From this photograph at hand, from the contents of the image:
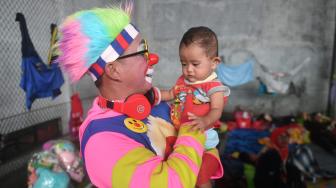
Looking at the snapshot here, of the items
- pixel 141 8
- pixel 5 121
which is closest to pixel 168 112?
pixel 5 121

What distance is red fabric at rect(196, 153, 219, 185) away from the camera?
1311 millimetres

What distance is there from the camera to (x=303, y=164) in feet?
13.4

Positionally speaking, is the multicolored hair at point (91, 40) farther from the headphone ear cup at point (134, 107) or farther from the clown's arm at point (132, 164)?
the clown's arm at point (132, 164)

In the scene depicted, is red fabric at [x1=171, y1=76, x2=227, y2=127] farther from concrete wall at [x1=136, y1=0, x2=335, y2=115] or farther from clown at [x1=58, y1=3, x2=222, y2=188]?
concrete wall at [x1=136, y1=0, x2=335, y2=115]

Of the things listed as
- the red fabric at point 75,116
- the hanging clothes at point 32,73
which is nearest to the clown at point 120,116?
the hanging clothes at point 32,73

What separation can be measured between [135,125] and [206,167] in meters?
0.47

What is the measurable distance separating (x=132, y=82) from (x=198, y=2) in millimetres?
7147

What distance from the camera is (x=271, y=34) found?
7488mm

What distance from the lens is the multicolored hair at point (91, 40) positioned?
1.00 meters

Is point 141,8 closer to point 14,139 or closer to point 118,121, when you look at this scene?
point 14,139

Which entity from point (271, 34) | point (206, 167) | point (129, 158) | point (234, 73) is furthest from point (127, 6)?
point (271, 34)

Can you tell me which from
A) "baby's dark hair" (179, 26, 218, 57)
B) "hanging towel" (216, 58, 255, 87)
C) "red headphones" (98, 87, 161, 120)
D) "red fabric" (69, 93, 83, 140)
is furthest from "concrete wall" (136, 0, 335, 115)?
"red headphones" (98, 87, 161, 120)

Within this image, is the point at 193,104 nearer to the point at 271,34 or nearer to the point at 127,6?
the point at 127,6

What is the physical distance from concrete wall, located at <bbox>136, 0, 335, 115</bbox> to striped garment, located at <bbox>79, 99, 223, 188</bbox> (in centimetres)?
711
